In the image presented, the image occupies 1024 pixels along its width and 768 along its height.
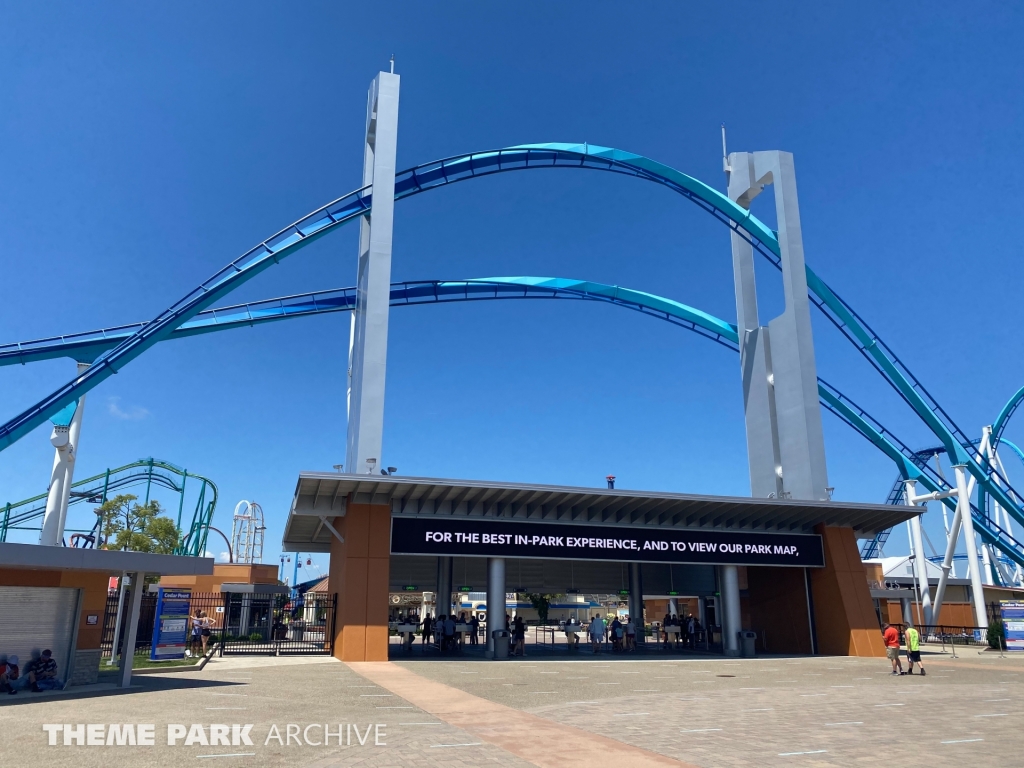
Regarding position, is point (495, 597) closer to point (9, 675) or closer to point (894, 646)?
point (894, 646)

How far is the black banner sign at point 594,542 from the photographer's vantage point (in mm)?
→ 24783

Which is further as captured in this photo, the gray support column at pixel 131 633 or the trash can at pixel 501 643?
the trash can at pixel 501 643

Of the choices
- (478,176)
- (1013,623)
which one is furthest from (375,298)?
(1013,623)

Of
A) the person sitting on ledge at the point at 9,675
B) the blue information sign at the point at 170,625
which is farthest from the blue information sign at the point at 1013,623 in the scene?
the person sitting on ledge at the point at 9,675

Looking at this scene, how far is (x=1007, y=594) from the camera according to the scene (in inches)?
2275

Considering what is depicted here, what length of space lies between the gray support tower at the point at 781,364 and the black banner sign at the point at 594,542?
12.4 ft

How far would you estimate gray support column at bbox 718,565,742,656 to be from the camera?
1083 inches

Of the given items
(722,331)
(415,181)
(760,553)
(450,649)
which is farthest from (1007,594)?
(415,181)

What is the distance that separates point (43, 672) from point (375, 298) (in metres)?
15.8

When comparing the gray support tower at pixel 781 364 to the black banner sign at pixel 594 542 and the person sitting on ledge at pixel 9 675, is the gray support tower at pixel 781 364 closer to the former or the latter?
the black banner sign at pixel 594 542

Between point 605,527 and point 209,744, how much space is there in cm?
1949

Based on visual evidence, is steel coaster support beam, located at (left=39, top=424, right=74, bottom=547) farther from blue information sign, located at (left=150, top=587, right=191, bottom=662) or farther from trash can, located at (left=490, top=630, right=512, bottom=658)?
trash can, located at (left=490, top=630, right=512, bottom=658)

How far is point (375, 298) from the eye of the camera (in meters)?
27.0

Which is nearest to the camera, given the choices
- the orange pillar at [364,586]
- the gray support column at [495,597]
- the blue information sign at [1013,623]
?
→ the orange pillar at [364,586]
